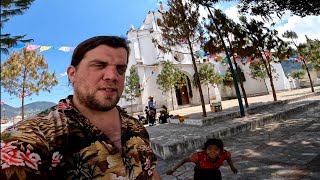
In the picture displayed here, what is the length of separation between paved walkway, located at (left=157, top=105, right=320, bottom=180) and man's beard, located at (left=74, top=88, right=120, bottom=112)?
3238mm

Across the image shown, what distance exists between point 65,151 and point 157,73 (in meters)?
28.0

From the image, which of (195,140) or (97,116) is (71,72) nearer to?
(97,116)

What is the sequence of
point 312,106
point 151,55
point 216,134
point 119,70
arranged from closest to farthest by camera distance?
point 119,70, point 216,134, point 312,106, point 151,55

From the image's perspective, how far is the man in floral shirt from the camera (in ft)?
3.13

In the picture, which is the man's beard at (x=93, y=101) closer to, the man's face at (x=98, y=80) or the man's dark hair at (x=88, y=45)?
the man's face at (x=98, y=80)

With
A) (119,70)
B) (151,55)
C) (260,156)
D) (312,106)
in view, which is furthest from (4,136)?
(151,55)

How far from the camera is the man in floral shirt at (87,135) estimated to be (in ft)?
3.13

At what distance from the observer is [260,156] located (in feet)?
15.8

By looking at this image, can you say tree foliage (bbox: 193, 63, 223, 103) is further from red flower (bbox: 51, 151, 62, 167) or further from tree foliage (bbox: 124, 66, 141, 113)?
red flower (bbox: 51, 151, 62, 167)

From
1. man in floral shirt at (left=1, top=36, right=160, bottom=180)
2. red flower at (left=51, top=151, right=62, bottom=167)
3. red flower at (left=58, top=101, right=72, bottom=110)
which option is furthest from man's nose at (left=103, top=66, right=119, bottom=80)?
red flower at (left=51, top=151, right=62, bottom=167)

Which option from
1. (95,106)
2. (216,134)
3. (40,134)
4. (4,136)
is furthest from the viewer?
(216,134)

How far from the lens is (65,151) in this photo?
3.53 ft

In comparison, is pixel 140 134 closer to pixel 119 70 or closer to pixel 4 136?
pixel 119 70

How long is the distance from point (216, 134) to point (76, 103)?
6264 mm
